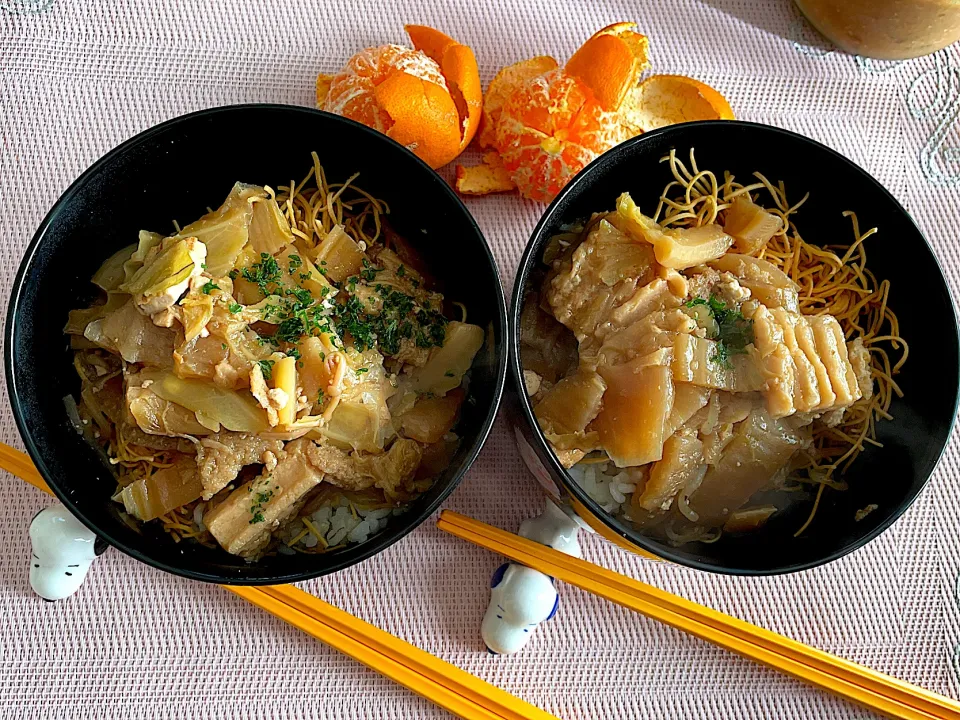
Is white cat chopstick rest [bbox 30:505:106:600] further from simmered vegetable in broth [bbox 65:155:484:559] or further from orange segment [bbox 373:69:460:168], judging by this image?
orange segment [bbox 373:69:460:168]

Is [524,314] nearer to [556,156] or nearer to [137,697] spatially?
[556,156]

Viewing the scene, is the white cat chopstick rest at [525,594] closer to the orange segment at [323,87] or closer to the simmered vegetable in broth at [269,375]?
the simmered vegetable in broth at [269,375]

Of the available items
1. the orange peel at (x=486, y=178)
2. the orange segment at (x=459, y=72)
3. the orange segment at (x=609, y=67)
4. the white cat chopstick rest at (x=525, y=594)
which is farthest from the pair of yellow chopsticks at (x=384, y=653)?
the orange segment at (x=609, y=67)

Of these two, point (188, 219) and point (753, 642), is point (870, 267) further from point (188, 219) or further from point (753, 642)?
point (188, 219)

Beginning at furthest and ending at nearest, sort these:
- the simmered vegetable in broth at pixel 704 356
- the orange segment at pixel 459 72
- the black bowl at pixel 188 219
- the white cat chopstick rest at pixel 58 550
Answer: the orange segment at pixel 459 72
the white cat chopstick rest at pixel 58 550
the simmered vegetable in broth at pixel 704 356
the black bowl at pixel 188 219

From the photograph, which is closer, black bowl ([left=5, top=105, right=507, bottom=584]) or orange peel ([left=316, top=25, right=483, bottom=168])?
black bowl ([left=5, top=105, right=507, bottom=584])

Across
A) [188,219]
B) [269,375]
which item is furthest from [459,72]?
[269,375]

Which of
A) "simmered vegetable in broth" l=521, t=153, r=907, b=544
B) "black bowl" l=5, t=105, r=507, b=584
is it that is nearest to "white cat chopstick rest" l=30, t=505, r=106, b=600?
"black bowl" l=5, t=105, r=507, b=584
